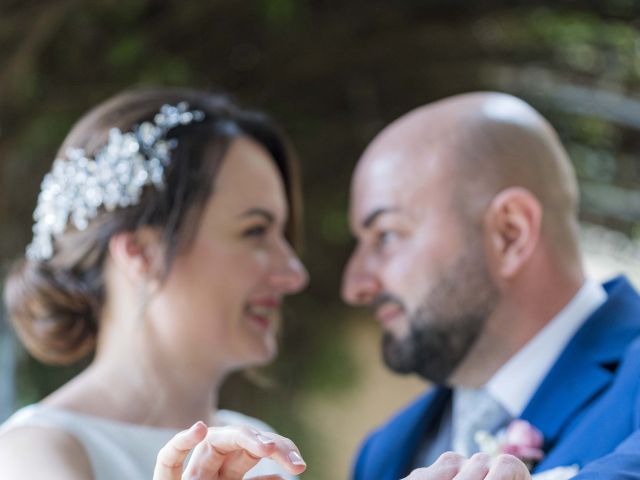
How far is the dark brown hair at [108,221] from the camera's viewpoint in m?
2.45

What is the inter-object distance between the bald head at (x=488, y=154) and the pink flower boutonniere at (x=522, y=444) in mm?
484

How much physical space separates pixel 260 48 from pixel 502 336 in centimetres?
273

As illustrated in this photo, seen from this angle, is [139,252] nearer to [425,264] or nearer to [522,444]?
[425,264]

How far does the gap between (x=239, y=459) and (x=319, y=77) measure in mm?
3939

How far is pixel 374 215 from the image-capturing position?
255 cm

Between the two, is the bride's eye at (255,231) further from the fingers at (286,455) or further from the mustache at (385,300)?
the fingers at (286,455)

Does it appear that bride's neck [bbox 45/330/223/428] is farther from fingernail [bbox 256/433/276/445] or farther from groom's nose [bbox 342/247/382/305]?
fingernail [bbox 256/433/276/445]

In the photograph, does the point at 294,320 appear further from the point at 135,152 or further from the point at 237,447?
the point at 237,447

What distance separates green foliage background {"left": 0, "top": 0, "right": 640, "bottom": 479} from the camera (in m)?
4.28

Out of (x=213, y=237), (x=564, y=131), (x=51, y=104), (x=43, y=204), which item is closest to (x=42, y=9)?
(x=51, y=104)

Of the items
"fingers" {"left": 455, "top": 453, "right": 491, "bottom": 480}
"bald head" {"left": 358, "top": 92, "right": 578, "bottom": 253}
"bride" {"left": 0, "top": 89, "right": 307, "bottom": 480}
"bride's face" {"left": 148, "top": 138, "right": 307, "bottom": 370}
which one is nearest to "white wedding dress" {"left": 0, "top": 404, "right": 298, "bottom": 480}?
"bride" {"left": 0, "top": 89, "right": 307, "bottom": 480}

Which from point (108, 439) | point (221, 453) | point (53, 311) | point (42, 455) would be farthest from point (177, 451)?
point (53, 311)

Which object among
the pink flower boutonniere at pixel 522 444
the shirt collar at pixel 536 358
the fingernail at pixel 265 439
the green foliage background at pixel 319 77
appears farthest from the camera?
the green foliage background at pixel 319 77

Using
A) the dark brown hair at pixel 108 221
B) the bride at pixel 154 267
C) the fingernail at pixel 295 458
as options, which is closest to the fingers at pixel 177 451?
the fingernail at pixel 295 458
